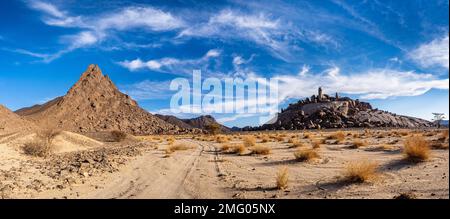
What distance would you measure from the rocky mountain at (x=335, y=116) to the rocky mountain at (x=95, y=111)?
3624 centimetres

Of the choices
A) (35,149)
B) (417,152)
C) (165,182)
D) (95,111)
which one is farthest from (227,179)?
(95,111)

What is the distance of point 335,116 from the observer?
106 metres

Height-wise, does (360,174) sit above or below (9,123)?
below

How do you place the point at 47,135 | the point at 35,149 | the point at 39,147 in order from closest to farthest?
the point at 35,149 → the point at 39,147 → the point at 47,135

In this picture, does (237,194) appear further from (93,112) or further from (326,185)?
(93,112)

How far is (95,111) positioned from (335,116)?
6558cm

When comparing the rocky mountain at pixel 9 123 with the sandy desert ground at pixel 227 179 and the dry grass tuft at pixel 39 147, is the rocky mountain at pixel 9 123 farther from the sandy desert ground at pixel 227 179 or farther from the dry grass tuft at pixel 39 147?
the sandy desert ground at pixel 227 179

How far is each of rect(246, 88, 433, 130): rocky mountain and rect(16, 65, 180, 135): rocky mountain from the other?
Result: 36241 millimetres

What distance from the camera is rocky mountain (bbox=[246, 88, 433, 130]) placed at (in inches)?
3939

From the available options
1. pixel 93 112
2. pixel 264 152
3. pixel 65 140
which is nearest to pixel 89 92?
pixel 93 112

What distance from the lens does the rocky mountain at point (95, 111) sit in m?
99.4

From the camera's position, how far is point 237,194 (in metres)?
9.90

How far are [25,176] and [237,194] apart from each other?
8.13 meters

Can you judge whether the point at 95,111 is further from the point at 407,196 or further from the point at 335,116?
the point at 407,196
